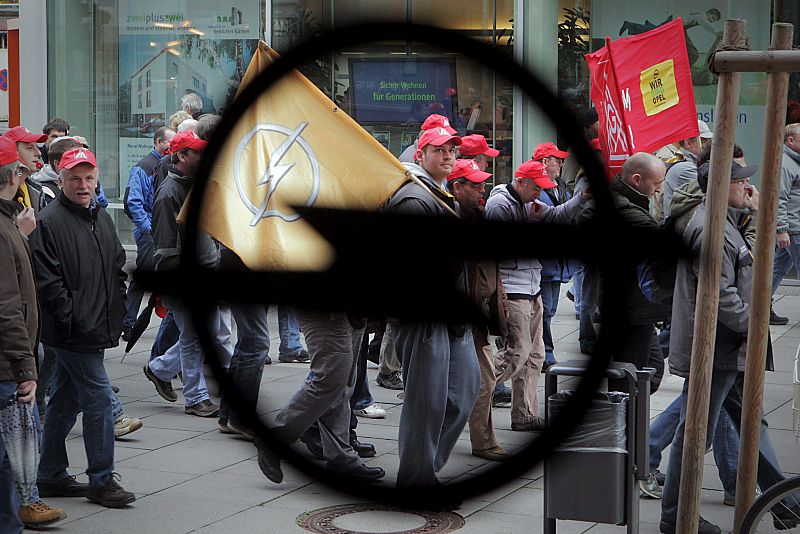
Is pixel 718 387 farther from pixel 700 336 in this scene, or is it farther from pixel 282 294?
pixel 282 294

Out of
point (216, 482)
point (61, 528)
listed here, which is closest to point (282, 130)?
point (61, 528)

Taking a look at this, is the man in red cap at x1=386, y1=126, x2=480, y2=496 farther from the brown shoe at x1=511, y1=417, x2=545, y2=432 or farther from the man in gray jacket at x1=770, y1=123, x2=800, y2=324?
the man in gray jacket at x1=770, y1=123, x2=800, y2=324

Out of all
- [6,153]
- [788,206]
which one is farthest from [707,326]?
[788,206]

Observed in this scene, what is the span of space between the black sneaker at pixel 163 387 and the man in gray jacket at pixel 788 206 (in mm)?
4689

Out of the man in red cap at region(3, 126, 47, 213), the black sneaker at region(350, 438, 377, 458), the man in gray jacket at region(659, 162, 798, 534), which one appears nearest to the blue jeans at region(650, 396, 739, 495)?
the man in gray jacket at region(659, 162, 798, 534)

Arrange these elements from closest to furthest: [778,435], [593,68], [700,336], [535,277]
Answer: [535,277], [593,68], [700,336], [778,435]

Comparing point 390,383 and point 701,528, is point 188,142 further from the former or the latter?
point 701,528

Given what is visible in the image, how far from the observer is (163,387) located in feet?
22.7

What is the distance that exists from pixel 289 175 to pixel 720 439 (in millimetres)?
4572

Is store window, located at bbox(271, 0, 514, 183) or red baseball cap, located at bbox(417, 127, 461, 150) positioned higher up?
store window, located at bbox(271, 0, 514, 183)

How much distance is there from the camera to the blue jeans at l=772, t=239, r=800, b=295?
8742 millimetres

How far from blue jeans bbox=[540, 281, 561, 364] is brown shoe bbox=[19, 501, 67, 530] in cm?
425

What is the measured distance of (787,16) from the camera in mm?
7066

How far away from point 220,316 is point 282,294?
6 cm
